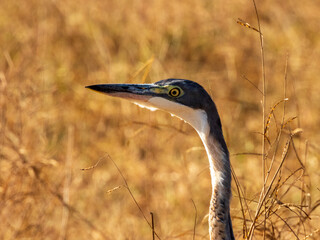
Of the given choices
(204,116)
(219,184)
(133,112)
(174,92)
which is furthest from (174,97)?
(133,112)

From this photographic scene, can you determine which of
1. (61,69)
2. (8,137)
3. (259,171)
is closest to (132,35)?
(61,69)

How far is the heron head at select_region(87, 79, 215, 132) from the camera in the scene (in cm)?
283

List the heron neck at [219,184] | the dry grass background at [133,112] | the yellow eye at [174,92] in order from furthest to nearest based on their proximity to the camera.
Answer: the dry grass background at [133,112] → the yellow eye at [174,92] → the heron neck at [219,184]

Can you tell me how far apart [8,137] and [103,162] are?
1587 mm

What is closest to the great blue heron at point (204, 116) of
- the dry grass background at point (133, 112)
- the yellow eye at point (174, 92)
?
the yellow eye at point (174, 92)

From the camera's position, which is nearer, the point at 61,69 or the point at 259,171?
the point at 259,171

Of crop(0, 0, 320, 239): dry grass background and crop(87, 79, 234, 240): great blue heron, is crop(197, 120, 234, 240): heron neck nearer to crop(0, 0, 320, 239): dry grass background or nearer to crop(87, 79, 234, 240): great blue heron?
crop(87, 79, 234, 240): great blue heron

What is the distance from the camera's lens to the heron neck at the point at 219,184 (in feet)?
9.09

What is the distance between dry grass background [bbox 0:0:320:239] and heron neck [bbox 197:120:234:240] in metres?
0.95

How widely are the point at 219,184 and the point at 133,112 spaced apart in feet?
10.6

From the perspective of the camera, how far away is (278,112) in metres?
6.16

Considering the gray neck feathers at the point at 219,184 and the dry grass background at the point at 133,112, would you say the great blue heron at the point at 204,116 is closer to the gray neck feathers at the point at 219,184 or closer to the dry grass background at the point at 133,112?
the gray neck feathers at the point at 219,184

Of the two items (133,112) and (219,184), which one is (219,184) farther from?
(133,112)

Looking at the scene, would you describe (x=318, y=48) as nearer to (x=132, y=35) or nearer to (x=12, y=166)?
(x=132, y=35)
